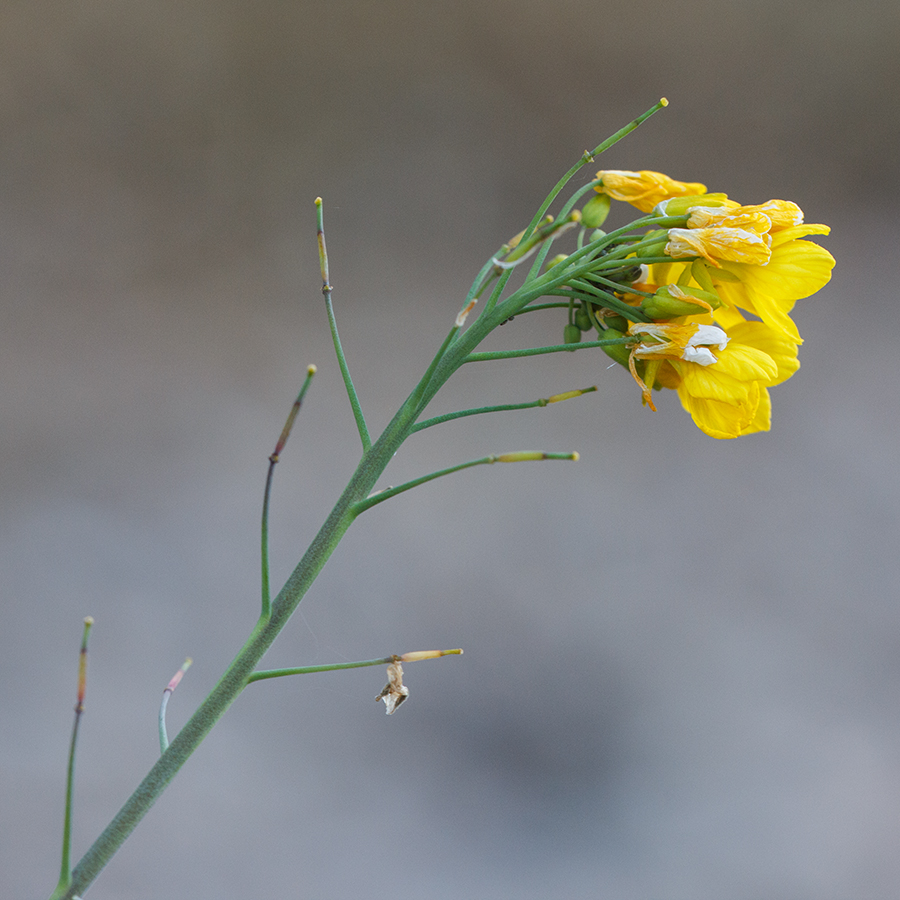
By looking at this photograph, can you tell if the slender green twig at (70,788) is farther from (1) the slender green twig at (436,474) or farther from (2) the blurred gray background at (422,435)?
(2) the blurred gray background at (422,435)

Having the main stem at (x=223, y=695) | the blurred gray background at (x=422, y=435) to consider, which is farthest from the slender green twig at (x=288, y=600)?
the blurred gray background at (x=422, y=435)

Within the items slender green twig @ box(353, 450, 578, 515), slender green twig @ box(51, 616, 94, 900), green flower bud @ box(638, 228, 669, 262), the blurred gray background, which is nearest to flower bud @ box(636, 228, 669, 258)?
green flower bud @ box(638, 228, 669, 262)

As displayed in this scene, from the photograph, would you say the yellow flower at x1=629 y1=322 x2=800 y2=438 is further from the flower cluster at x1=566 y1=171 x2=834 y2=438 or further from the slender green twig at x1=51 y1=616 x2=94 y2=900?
the slender green twig at x1=51 y1=616 x2=94 y2=900

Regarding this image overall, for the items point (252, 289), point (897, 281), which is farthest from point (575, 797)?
point (897, 281)

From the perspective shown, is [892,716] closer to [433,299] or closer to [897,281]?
[897,281]

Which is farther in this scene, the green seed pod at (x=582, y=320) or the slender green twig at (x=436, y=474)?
the green seed pod at (x=582, y=320)

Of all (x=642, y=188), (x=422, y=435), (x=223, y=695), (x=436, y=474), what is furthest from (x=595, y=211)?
(x=422, y=435)

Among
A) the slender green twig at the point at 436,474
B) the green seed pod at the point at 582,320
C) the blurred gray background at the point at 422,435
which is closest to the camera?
the slender green twig at the point at 436,474

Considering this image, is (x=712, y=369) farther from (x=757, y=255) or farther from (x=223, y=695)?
(x=223, y=695)
